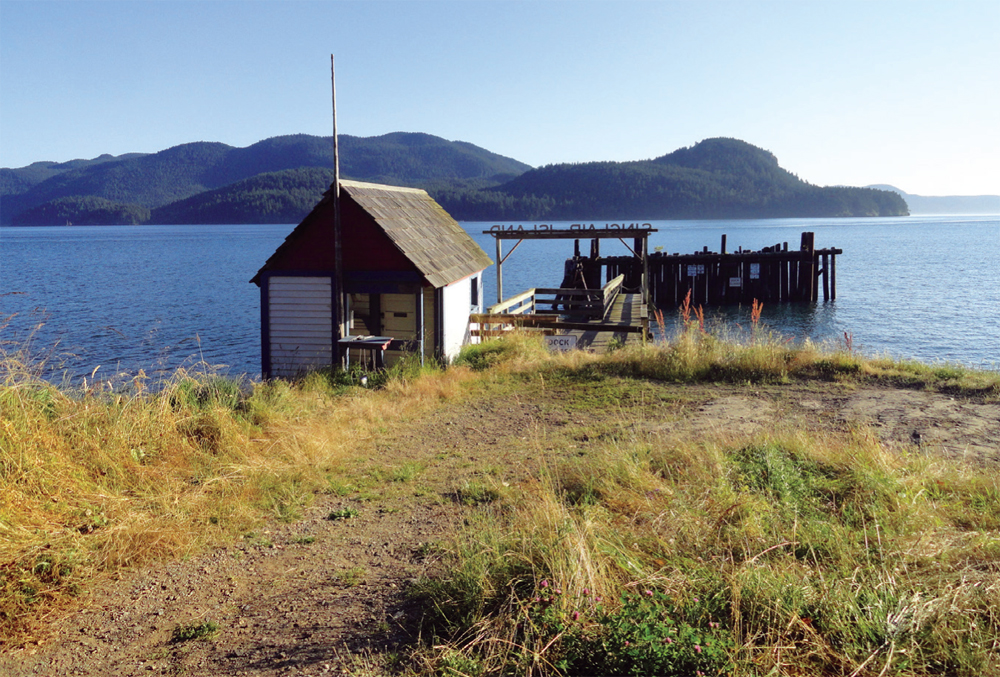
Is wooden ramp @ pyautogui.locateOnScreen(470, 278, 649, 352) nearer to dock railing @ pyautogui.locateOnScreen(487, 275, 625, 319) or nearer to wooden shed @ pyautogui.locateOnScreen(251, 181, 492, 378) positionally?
dock railing @ pyautogui.locateOnScreen(487, 275, 625, 319)

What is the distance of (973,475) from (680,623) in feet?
15.4

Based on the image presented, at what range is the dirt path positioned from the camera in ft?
15.8

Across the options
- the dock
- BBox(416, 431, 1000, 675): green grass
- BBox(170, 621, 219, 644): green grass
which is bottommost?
BBox(170, 621, 219, 644): green grass

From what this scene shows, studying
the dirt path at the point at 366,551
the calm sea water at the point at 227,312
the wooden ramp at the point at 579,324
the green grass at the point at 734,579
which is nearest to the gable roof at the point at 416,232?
the wooden ramp at the point at 579,324

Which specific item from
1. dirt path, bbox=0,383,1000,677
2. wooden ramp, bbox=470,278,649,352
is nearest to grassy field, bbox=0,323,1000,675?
dirt path, bbox=0,383,1000,677

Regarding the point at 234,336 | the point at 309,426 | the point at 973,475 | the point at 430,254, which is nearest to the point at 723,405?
the point at 973,475

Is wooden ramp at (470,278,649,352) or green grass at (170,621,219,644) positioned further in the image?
wooden ramp at (470,278,649,352)

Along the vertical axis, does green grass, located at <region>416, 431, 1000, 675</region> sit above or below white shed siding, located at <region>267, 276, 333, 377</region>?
below

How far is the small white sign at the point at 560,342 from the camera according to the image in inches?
732

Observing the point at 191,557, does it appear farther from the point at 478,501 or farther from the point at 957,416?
the point at 957,416

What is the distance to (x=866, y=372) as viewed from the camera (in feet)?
46.5

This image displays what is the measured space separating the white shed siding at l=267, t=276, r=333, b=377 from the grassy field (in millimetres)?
5269

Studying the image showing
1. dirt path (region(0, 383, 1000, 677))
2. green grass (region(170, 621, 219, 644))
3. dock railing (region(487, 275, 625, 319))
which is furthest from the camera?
dock railing (region(487, 275, 625, 319))

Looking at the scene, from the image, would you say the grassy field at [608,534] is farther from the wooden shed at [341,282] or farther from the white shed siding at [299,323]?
the wooden shed at [341,282]
